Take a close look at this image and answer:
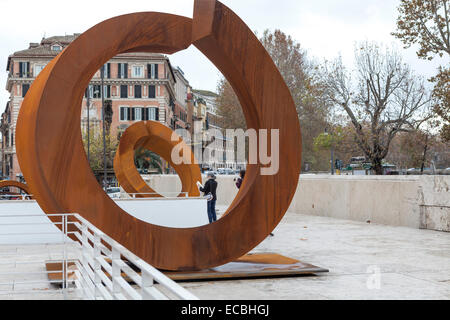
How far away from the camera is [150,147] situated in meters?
21.7

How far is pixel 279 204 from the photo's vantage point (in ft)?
27.8

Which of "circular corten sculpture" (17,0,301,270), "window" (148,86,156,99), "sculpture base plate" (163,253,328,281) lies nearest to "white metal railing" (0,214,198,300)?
"circular corten sculpture" (17,0,301,270)

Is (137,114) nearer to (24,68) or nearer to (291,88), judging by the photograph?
(24,68)

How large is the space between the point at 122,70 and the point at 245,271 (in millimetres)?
65927

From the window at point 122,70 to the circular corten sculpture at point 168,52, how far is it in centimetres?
6482

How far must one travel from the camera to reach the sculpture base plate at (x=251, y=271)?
25.9ft

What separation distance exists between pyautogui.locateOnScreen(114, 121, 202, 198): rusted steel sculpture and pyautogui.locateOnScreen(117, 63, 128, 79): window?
51770 mm

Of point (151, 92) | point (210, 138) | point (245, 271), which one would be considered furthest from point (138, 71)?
point (245, 271)

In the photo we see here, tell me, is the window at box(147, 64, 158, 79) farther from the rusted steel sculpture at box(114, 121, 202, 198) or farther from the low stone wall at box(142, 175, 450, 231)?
the low stone wall at box(142, 175, 450, 231)

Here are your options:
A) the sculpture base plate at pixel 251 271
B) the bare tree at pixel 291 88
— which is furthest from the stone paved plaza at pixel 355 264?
the bare tree at pixel 291 88

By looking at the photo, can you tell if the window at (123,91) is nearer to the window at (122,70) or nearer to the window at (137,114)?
the window at (122,70)
